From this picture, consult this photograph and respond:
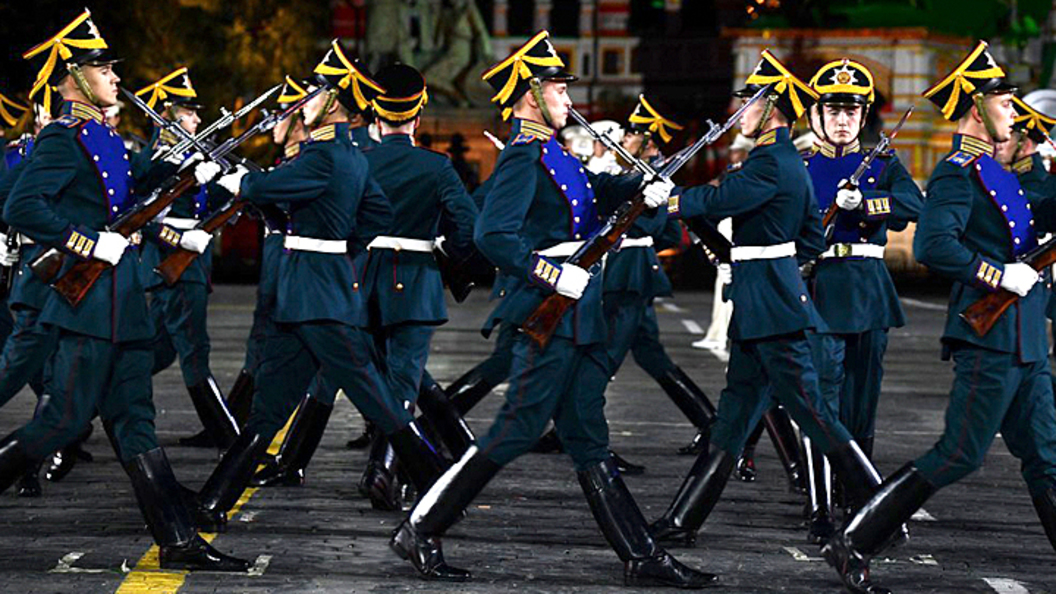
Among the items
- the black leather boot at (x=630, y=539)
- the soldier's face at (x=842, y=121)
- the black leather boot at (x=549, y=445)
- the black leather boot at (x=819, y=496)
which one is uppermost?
the soldier's face at (x=842, y=121)

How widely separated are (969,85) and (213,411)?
208 inches

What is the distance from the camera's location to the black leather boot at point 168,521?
8469 mm

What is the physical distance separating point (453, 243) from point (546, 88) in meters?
2.29

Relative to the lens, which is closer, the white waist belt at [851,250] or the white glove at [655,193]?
the white glove at [655,193]

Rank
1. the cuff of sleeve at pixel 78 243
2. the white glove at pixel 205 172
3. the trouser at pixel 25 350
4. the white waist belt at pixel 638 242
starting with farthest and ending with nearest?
the white waist belt at pixel 638 242 < the white glove at pixel 205 172 < the trouser at pixel 25 350 < the cuff of sleeve at pixel 78 243

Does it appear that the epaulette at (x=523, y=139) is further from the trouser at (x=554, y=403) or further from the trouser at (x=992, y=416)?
the trouser at (x=992, y=416)

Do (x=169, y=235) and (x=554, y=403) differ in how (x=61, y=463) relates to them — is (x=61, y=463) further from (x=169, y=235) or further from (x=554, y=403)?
(x=554, y=403)

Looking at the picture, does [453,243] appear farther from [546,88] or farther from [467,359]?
[467,359]

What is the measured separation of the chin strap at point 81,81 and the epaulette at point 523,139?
64.8 inches

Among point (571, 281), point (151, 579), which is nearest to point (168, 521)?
point (151, 579)

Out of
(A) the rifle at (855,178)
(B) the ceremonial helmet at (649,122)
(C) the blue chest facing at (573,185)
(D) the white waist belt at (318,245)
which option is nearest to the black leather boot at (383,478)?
(D) the white waist belt at (318,245)

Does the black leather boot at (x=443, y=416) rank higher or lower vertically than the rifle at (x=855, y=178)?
lower

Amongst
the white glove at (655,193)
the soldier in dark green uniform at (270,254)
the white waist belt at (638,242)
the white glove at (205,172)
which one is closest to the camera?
the white glove at (655,193)

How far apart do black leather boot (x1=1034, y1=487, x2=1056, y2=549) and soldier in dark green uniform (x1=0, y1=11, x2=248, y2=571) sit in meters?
3.11
